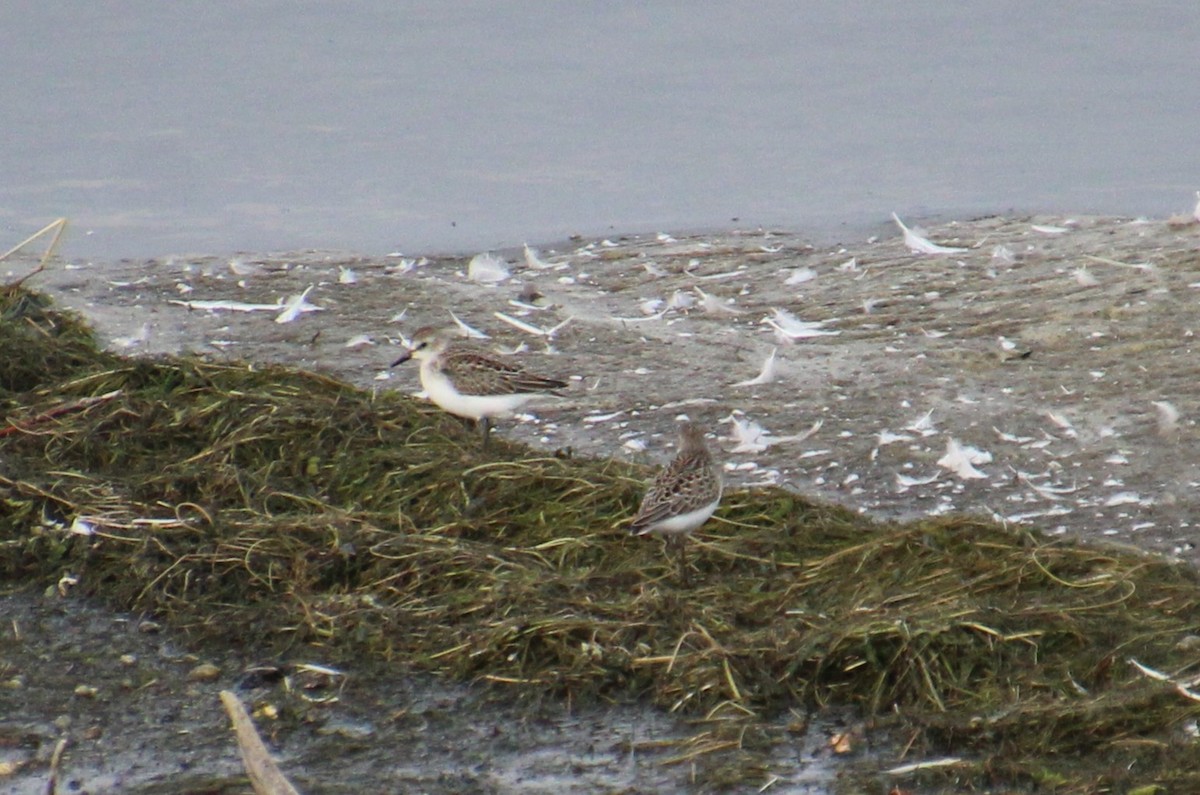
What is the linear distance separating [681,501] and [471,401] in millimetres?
1612

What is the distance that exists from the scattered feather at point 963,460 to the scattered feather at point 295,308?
422 centimetres

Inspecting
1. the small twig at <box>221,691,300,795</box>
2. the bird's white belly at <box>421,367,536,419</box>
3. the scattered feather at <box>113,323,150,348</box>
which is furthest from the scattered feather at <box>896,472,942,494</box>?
the scattered feather at <box>113,323,150,348</box>

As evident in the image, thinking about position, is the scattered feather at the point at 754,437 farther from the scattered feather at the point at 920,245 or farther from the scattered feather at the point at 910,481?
the scattered feather at the point at 920,245

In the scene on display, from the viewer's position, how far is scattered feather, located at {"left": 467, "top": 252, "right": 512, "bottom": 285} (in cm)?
1110

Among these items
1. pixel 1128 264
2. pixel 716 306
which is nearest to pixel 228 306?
pixel 716 306

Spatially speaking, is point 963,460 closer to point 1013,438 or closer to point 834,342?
point 1013,438

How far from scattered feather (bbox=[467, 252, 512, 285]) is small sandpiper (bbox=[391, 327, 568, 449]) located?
10.1ft

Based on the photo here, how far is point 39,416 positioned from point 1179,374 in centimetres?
527

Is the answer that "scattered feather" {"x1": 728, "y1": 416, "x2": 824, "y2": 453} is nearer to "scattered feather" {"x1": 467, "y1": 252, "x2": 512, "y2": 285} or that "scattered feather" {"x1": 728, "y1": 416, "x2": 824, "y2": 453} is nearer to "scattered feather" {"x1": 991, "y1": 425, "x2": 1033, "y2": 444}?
"scattered feather" {"x1": 991, "y1": 425, "x2": 1033, "y2": 444}

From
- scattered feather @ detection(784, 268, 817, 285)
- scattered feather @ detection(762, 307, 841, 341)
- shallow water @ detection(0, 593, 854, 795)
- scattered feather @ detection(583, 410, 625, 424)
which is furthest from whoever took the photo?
scattered feather @ detection(784, 268, 817, 285)

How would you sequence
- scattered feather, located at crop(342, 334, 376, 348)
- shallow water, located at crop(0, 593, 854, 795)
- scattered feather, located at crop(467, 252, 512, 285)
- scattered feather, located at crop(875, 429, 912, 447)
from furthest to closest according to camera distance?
scattered feather, located at crop(467, 252, 512, 285) → scattered feather, located at crop(342, 334, 376, 348) → scattered feather, located at crop(875, 429, 912, 447) → shallow water, located at crop(0, 593, 854, 795)

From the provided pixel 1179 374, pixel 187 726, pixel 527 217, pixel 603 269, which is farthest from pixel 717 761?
pixel 527 217

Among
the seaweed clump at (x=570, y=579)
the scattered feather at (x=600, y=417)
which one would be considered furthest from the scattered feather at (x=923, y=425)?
the scattered feather at (x=600, y=417)

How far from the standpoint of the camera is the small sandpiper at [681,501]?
6.33 meters
